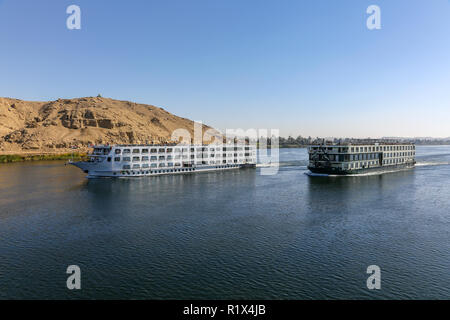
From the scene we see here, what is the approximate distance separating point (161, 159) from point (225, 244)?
179ft

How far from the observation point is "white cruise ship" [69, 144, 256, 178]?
69.6 m

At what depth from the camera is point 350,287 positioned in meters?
19.5

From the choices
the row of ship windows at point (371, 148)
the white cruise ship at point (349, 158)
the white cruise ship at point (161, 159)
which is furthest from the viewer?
the white cruise ship at point (349, 158)

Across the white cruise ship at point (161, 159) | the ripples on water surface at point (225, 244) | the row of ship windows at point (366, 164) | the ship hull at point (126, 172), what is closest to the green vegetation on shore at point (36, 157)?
the ship hull at point (126, 172)

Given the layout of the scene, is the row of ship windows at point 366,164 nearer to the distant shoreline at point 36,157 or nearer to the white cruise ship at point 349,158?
the white cruise ship at point 349,158

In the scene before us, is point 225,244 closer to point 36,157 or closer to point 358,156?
point 358,156

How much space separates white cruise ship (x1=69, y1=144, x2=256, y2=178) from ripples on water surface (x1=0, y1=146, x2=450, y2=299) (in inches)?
753

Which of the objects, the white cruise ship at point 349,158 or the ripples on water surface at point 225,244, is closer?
the ripples on water surface at point 225,244

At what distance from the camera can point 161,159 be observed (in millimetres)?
78000

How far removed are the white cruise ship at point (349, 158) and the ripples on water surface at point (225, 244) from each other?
20190 millimetres

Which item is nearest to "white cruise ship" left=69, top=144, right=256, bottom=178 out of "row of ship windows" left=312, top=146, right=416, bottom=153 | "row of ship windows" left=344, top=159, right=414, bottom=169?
"row of ship windows" left=312, top=146, right=416, bottom=153

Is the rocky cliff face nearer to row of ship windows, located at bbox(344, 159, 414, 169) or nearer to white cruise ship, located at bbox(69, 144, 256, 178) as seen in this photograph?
white cruise ship, located at bbox(69, 144, 256, 178)

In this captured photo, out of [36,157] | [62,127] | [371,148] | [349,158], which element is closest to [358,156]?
[349,158]

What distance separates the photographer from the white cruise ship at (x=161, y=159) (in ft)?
228
